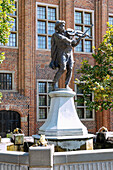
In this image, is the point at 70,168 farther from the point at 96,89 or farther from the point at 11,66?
the point at 11,66

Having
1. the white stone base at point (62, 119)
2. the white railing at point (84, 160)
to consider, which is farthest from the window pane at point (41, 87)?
the white railing at point (84, 160)

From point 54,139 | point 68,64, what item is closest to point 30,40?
point 68,64

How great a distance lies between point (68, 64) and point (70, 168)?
3.70 m

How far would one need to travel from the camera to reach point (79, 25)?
18453 mm

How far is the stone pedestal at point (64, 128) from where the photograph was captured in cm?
697

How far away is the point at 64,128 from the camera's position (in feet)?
23.5

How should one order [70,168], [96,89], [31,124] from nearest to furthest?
[70,168] < [96,89] < [31,124]

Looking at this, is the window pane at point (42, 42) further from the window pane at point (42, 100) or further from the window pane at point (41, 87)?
the window pane at point (42, 100)

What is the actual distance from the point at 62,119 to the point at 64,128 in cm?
32

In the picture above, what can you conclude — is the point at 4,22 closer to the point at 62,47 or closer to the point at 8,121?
the point at 62,47

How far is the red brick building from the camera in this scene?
16234 millimetres

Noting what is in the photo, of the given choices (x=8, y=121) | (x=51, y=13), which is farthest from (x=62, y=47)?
(x=51, y=13)

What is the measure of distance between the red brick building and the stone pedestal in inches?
345

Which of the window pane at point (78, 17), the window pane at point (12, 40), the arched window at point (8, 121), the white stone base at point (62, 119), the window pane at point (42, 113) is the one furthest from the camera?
the window pane at point (78, 17)
